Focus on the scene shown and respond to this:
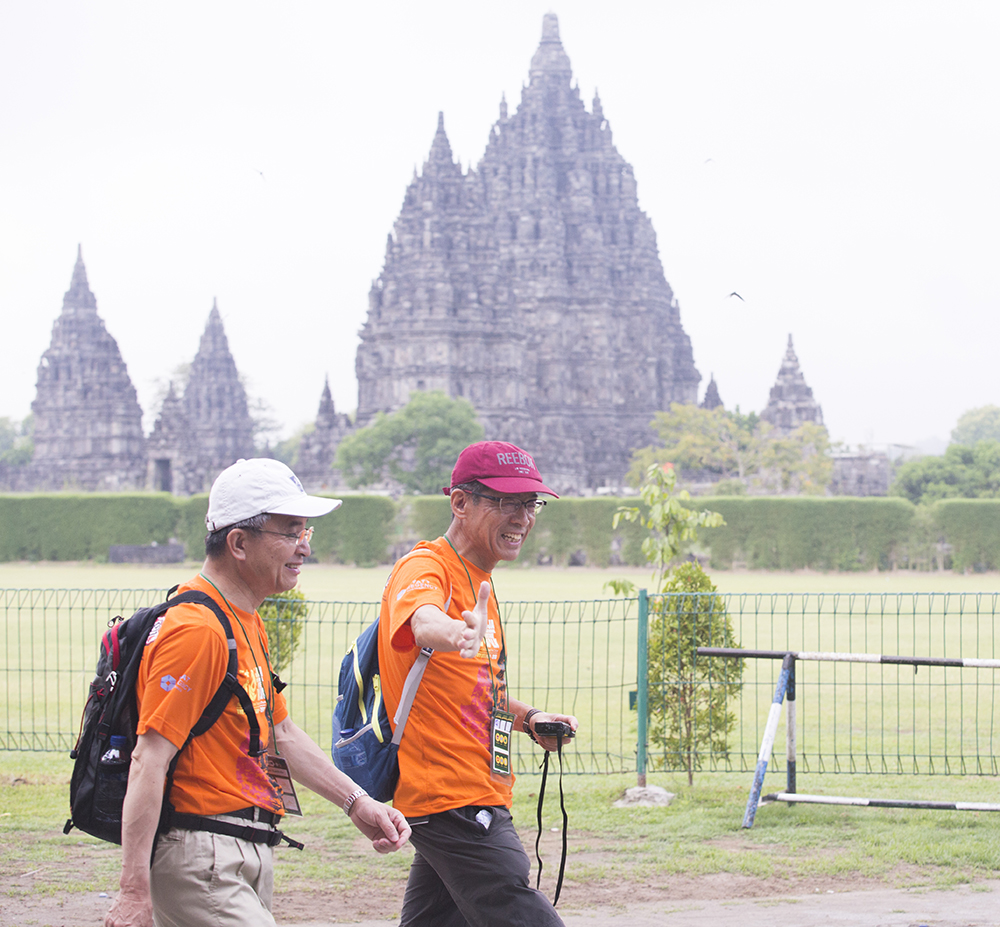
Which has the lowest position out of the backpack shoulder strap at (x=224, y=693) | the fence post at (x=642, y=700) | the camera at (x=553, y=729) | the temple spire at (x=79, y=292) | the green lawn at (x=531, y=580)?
the green lawn at (x=531, y=580)

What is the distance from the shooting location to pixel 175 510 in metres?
47.2

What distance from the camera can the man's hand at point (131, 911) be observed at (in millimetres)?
2936

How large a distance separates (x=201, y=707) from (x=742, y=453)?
61691mm

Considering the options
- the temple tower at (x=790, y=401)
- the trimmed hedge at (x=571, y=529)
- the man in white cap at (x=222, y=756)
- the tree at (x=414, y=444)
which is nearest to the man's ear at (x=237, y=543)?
the man in white cap at (x=222, y=756)

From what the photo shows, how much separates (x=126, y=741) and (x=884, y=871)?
4607 millimetres

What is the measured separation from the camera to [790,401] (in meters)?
73.5

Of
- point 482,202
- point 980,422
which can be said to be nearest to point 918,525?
point 482,202

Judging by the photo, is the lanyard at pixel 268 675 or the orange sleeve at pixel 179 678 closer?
the orange sleeve at pixel 179 678

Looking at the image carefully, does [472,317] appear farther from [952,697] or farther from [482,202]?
[952,697]

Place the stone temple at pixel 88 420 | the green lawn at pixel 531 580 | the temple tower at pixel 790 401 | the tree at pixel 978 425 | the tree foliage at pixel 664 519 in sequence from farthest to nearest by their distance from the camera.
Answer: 1. the tree at pixel 978 425
2. the temple tower at pixel 790 401
3. the stone temple at pixel 88 420
4. the green lawn at pixel 531 580
5. the tree foliage at pixel 664 519

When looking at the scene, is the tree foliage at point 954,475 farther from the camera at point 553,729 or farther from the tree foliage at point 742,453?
the camera at point 553,729

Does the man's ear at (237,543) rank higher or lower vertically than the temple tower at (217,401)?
lower

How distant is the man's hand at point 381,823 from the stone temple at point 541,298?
60353mm

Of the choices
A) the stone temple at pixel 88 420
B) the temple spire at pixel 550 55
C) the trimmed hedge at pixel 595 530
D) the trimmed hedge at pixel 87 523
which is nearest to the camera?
the trimmed hedge at pixel 595 530
